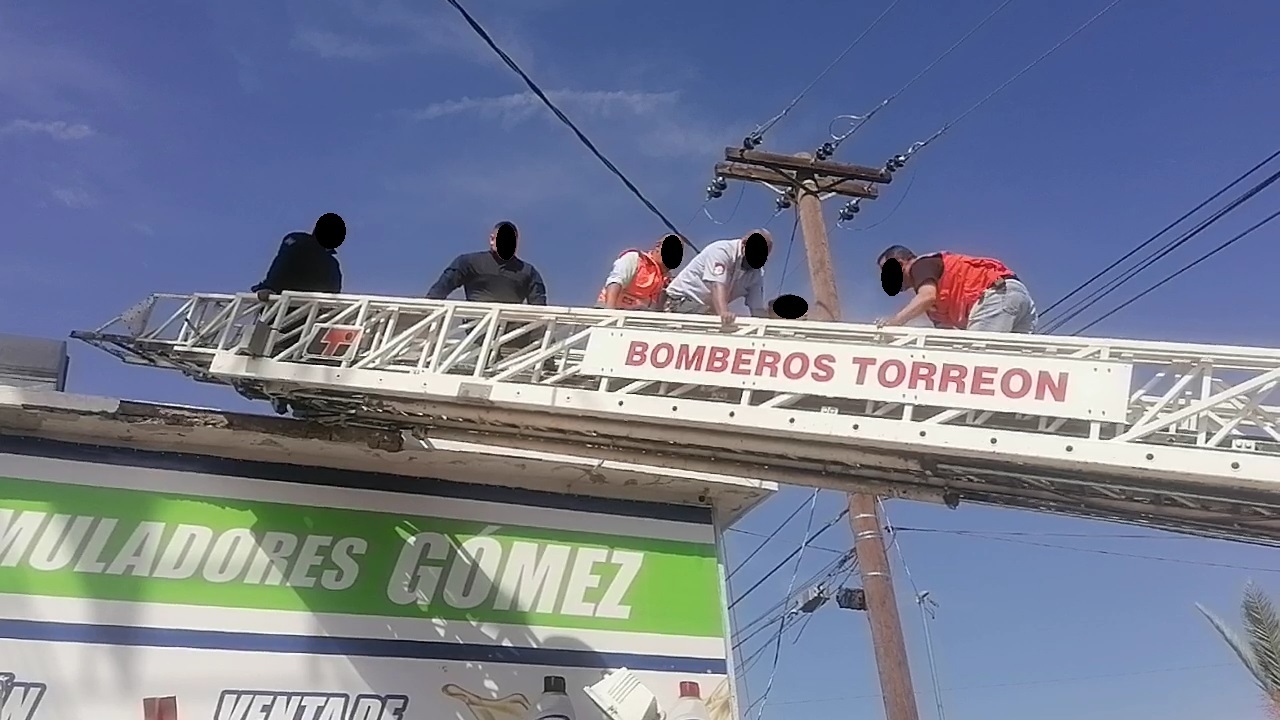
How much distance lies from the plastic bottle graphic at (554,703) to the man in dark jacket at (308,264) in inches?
138

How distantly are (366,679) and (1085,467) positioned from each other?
530 cm

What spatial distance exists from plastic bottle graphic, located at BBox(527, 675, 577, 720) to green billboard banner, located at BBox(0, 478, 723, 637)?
76cm

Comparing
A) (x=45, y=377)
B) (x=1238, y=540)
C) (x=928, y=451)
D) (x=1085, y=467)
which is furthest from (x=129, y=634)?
(x=1238, y=540)

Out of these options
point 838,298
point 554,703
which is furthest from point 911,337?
point 838,298

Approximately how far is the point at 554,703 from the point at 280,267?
387 cm

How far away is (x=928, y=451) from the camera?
5.58 m

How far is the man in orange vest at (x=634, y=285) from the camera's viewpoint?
8.57 metres

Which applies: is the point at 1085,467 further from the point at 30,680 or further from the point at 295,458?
the point at 30,680

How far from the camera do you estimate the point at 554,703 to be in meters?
7.80

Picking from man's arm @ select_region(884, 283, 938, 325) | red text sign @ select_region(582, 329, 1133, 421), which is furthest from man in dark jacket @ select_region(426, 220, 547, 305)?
man's arm @ select_region(884, 283, 938, 325)

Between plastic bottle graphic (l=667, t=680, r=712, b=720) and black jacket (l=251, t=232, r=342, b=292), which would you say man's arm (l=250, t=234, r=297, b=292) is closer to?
black jacket (l=251, t=232, r=342, b=292)

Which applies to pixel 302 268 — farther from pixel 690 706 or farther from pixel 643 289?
pixel 690 706

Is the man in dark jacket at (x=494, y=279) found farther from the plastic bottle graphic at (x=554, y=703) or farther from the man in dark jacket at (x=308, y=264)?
the plastic bottle graphic at (x=554, y=703)

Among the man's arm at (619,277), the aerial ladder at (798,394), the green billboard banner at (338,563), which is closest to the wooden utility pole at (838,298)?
the green billboard banner at (338,563)
